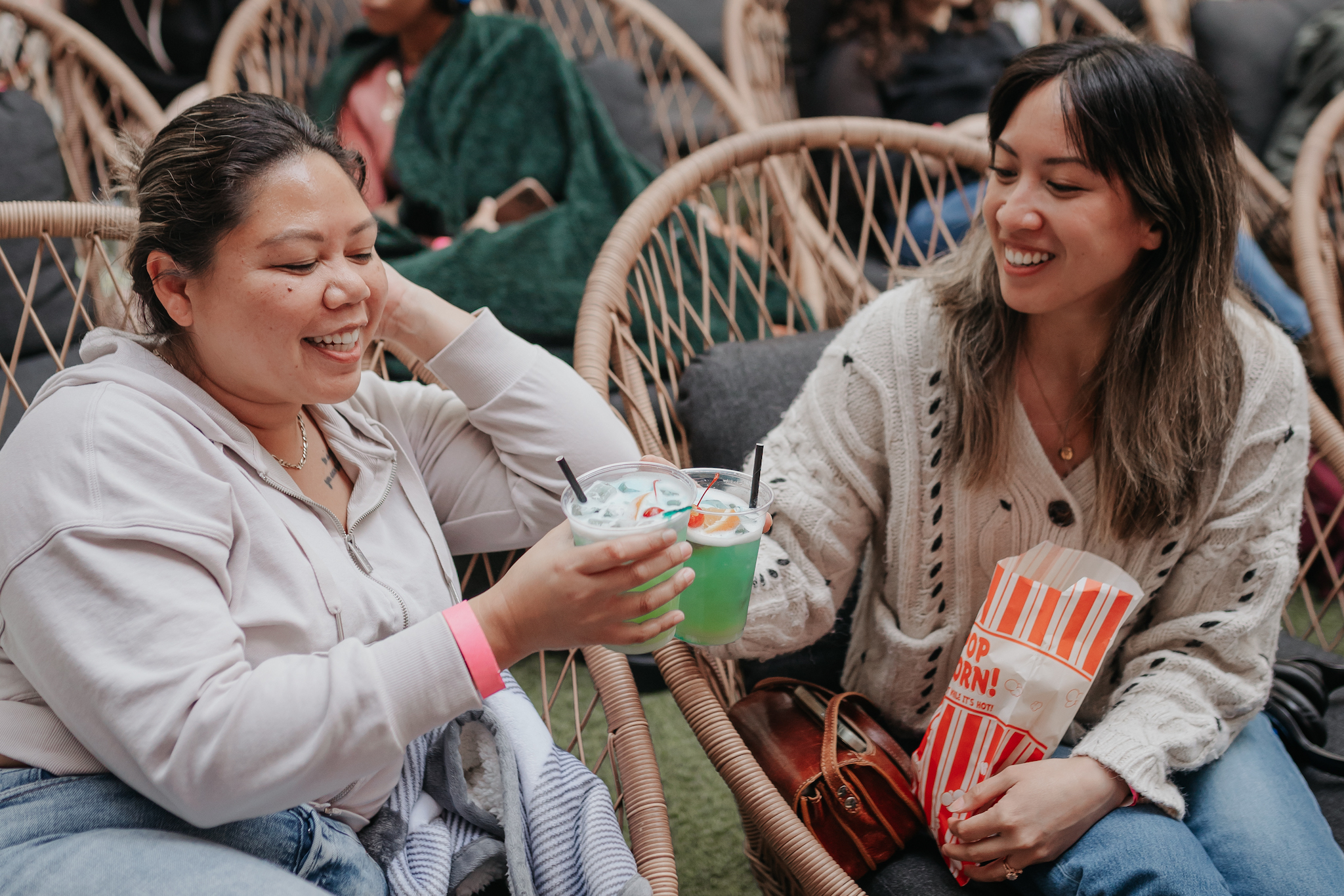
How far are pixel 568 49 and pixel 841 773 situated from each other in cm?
227

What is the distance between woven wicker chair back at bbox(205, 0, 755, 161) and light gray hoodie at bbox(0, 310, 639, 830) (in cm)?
153

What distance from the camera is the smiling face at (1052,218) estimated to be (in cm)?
112

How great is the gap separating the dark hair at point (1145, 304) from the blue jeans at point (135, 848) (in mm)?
871

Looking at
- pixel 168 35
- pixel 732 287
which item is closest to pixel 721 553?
pixel 732 287

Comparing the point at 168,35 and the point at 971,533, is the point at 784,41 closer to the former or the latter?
the point at 168,35

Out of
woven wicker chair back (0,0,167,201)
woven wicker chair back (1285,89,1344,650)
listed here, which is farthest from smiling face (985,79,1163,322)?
woven wicker chair back (0,0,167,201)

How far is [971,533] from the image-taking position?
4.18 ft

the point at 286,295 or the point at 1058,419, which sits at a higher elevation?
the point at 286,295

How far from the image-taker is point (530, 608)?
83cm

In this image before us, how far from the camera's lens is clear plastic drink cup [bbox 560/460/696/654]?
2.76 ft

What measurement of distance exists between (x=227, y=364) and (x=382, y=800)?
1.53 ft

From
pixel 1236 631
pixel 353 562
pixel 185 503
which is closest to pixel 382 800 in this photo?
pixel 353 562

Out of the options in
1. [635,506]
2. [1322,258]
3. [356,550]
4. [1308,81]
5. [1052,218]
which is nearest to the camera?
[635,506]

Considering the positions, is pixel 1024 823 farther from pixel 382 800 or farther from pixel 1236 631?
pixel 382 800
